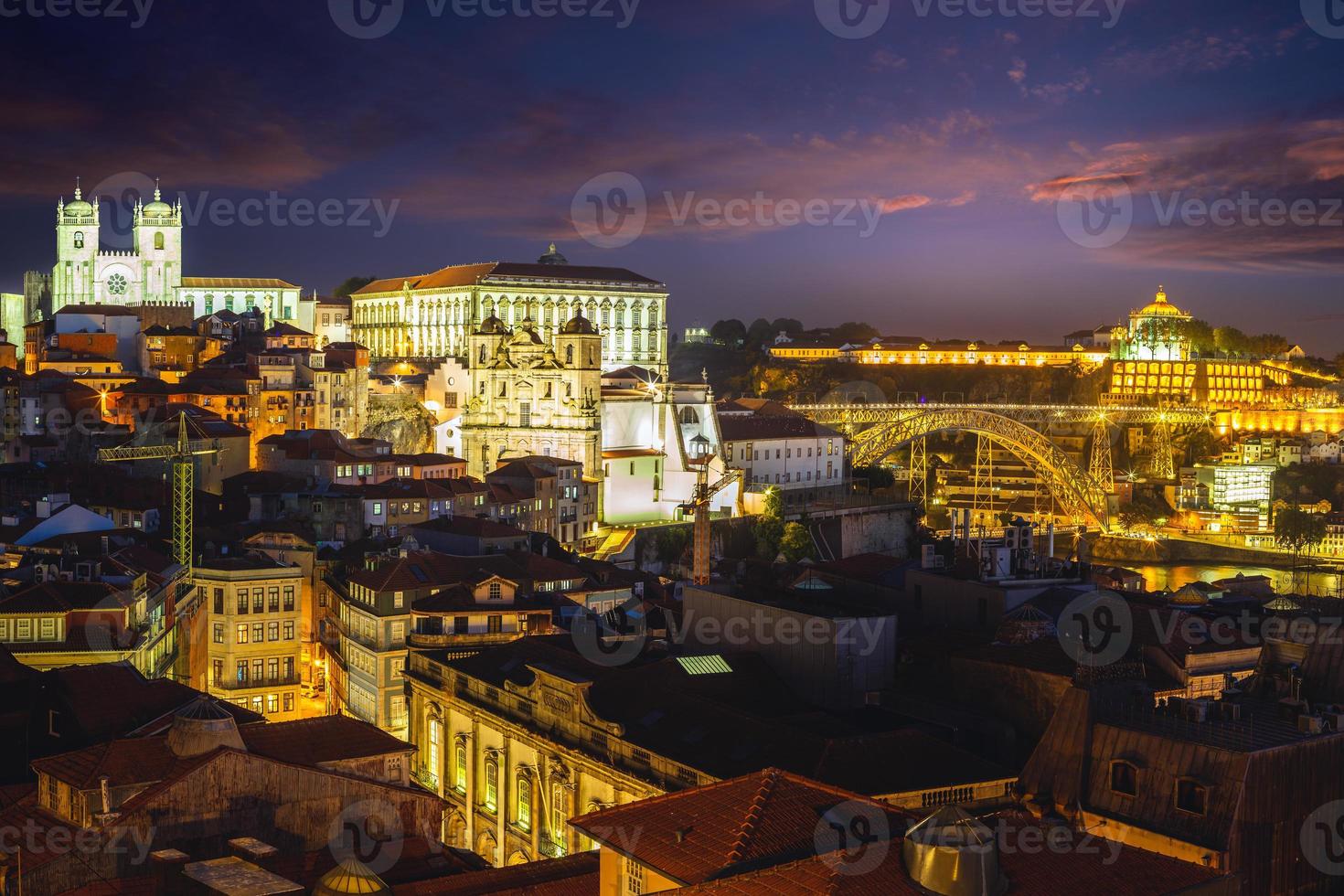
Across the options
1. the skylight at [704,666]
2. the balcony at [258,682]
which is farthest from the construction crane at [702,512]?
the skylight at [704,666]

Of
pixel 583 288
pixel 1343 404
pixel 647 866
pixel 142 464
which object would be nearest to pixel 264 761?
pixel 647 866

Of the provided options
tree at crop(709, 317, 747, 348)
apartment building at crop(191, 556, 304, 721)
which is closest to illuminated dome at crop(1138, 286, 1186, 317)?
tree at crop(709, 317, 747, 348)

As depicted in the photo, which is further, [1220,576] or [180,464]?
[1220,576]

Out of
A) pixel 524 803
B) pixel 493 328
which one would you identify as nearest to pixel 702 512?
pixel 493 328

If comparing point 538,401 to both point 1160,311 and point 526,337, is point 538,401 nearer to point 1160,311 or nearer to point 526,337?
point 526,337

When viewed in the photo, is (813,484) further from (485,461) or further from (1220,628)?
(1220,628)

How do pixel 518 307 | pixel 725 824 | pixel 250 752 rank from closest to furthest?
1. pixel 725 824
2. pixel 250 752
3. pixel 518 307

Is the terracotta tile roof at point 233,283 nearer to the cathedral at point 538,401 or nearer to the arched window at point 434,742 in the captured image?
the cathedral at point 538,401
